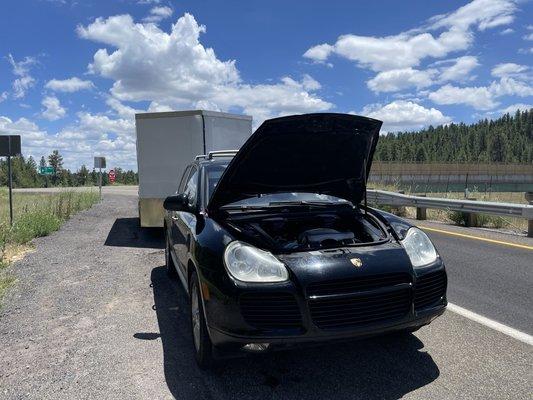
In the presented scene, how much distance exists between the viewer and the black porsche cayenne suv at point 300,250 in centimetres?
310

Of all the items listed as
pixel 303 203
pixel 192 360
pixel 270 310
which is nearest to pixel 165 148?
pixel 303 203

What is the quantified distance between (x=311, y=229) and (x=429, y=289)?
3.80 ft

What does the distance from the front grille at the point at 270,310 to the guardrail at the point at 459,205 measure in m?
8.73

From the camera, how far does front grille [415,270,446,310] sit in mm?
3354

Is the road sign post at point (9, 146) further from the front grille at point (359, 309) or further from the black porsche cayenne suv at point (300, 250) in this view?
the front grille at point (359, 309)

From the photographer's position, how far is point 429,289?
3432 millimetres

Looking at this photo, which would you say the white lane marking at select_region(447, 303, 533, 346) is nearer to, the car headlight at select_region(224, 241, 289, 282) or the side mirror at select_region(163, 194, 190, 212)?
the car headlight at select_region(224, 241, 289, 282)

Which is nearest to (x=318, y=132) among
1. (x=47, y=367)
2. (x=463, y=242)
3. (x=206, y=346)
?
(x=206, y=346)

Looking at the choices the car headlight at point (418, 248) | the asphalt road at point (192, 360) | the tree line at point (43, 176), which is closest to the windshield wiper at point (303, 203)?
the car headlight at point (418, 248)

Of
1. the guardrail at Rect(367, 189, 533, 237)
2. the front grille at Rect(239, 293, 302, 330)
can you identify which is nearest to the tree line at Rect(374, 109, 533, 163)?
the guardrail at Rect(367, 189, 533, 237)

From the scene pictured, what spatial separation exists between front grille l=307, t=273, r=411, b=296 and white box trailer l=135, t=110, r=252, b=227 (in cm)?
797

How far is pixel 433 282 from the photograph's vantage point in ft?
11.4

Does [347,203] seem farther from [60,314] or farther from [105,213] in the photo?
[105,213]

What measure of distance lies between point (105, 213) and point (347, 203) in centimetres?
1549
